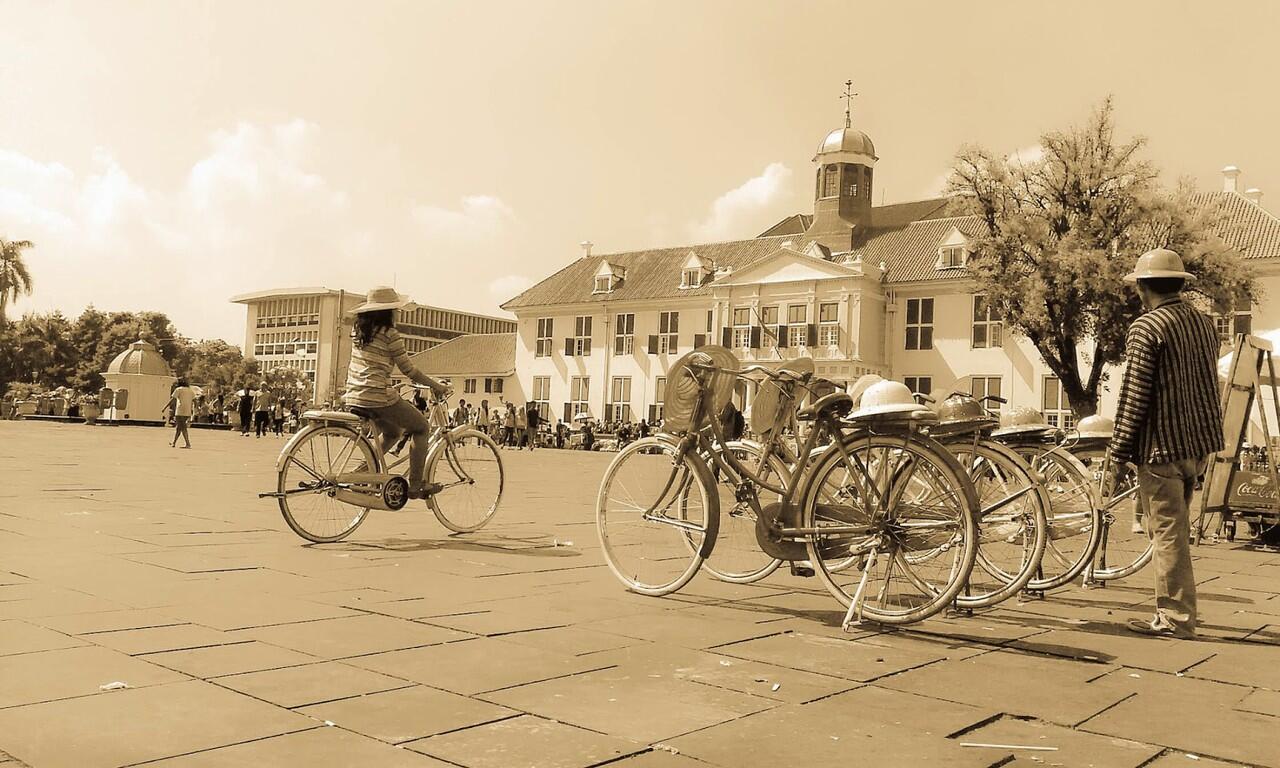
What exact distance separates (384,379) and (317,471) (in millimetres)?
757

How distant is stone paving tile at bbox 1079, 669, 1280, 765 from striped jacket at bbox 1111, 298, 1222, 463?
4.59 ft

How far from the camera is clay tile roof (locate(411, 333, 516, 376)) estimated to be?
64.0 meters

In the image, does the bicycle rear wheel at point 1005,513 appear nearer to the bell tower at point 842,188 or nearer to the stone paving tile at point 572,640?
the stone paving tile at point 572,640

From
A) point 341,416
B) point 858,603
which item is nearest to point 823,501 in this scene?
point 858,603

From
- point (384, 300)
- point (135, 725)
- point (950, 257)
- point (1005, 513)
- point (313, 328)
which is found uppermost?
point (313, 328)

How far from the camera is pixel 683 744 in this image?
9.41ft

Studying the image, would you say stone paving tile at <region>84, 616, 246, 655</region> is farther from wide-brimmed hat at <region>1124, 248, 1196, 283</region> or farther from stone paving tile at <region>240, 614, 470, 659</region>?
wide-brimmed hat at <region>1124, 248, 1196, 283</region>

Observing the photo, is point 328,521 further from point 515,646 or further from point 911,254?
point 911,254

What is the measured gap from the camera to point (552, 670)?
3688 millimetres

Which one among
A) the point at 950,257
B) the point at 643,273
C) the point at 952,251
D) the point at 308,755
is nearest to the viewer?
the point at 308,755

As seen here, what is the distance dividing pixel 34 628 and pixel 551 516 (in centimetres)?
625

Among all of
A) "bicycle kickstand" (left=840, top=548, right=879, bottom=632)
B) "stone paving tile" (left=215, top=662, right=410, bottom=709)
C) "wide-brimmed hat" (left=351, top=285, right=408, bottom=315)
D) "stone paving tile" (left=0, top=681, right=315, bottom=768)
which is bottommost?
"stone paving tile" (left=0, top=681, right=315, bottom=768)

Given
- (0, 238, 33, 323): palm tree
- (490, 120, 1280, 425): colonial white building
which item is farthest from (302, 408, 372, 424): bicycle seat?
(0, 238, 33, 323): palm tree

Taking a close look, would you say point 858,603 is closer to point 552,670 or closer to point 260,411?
point 552,670
